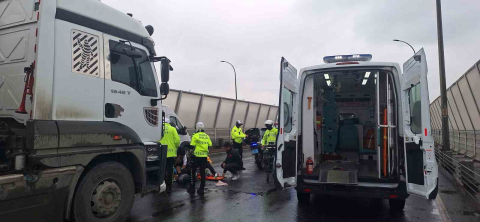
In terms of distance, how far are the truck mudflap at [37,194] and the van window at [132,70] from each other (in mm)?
1462

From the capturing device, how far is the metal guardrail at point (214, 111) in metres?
15.0

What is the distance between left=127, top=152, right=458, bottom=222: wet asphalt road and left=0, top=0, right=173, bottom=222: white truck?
1025 millimetres

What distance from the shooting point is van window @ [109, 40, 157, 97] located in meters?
4.75

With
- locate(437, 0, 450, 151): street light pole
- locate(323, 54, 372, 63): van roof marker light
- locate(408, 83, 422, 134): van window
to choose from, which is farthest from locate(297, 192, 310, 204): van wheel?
locate(437, 0, 450, 151): street light pole

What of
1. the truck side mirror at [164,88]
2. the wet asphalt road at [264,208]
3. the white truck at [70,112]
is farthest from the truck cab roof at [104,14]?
the wet asphalt road at [264,208]

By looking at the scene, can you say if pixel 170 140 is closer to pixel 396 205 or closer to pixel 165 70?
pixel 165 70

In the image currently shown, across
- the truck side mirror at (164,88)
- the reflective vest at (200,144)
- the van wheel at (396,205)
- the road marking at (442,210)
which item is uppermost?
the truck side mirror at (164,88)

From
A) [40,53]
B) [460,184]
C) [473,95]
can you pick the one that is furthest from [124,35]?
[473,95]

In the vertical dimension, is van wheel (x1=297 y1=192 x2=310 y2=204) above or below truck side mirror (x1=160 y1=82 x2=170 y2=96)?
below

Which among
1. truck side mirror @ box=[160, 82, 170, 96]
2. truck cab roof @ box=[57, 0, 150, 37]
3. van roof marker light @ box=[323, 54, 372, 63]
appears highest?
truck cab roof @ box=[57, 0, 150, 37]

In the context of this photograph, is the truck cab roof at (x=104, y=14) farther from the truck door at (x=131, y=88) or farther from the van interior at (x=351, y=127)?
the van interior at (x=351, y=127)

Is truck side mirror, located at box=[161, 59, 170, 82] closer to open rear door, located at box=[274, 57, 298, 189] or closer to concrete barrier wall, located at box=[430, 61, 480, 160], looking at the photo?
open rear door, located at box=[274, 57, 298, 189]

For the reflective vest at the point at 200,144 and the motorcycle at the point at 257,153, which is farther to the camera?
the motorcycle at the point at 257,153

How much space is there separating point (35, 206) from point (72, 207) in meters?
0.48
